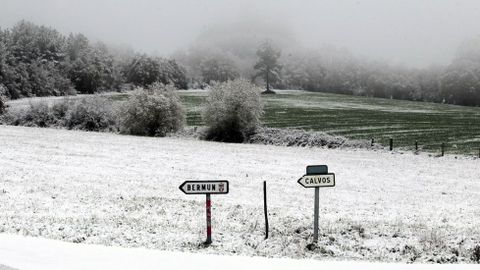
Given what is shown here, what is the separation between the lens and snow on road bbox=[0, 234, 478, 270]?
10.2m

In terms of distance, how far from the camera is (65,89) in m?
140

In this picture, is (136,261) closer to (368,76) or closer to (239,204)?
(239,204)

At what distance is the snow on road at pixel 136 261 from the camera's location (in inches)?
402

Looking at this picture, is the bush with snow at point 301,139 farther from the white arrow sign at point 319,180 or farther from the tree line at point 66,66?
the tree line at point 66,66

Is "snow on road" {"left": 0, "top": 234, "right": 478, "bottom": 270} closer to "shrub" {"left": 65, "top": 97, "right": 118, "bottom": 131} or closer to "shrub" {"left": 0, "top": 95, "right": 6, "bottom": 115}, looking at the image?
"shrub" {"left": 65, "top": 97, "right": 118, "bottom": 131}

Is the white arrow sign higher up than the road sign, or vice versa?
the white arrow sign

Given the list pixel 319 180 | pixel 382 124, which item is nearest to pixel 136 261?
pixel 319 180

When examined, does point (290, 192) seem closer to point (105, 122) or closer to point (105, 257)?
point (105, 257)

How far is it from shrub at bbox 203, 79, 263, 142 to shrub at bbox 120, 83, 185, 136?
4.00m

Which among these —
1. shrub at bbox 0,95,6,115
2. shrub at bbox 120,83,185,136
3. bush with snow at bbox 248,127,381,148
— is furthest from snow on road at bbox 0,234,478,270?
shrub at bbox 0,95,6,115

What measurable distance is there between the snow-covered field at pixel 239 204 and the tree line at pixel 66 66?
10046 centimetres

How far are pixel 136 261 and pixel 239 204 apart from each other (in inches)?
369

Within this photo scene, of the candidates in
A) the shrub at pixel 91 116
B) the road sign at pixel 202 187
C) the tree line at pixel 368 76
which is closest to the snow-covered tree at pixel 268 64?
the tree line at pixel 368 76

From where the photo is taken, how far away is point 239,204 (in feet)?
64.6
